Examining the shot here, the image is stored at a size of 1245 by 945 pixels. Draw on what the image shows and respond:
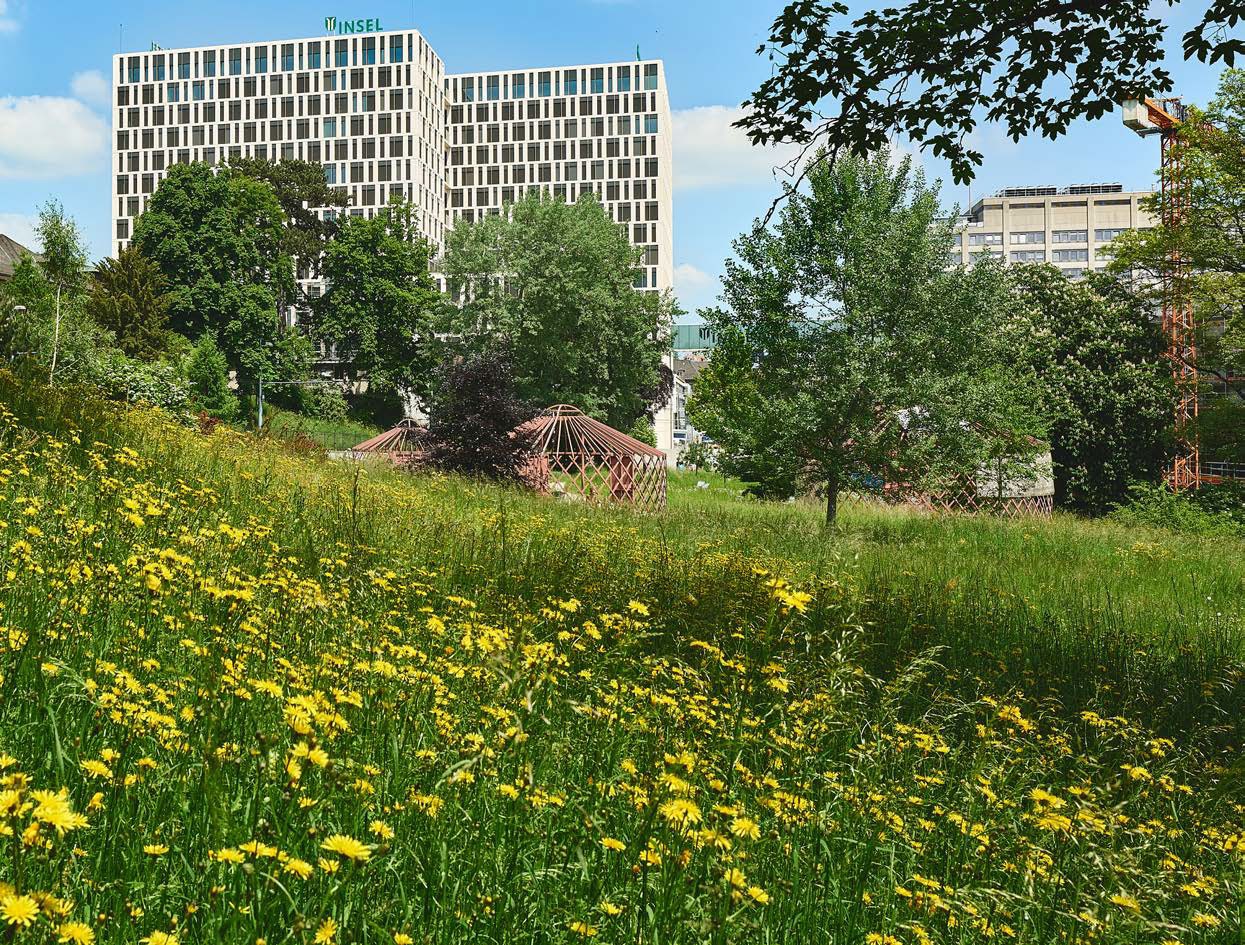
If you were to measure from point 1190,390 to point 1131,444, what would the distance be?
4.98 meters

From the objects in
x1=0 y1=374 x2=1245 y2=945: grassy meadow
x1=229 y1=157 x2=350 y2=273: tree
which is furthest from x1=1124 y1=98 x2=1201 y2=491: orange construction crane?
x1=229 y1=157 x2=350 y2=273: tree

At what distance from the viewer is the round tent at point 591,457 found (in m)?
24.0

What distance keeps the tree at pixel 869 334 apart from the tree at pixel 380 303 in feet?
129

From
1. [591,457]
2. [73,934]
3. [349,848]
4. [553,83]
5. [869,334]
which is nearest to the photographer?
[73,934]

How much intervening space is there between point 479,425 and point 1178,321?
2322cm

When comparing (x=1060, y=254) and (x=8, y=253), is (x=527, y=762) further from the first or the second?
(x=1060, y=254)

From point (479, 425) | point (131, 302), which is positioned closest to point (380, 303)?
point (131, 302)

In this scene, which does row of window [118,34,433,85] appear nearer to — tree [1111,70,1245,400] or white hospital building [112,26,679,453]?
white hospital building [112,26,679,453]

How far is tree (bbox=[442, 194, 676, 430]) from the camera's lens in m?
41.4

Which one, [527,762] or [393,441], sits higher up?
[393,441]

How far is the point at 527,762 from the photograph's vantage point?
203 centimetres

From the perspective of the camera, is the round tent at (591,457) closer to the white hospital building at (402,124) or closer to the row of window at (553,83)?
the white hospital building at (402,124)

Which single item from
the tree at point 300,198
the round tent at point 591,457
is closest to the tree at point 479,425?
the round tent at point 591,457

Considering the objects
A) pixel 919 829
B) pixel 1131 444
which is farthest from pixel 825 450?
pixel 1131 444
